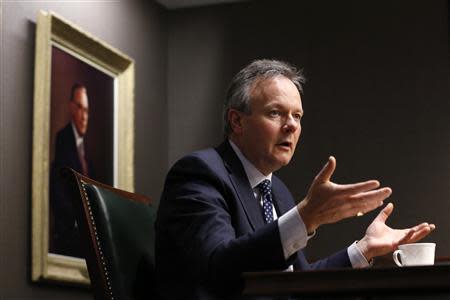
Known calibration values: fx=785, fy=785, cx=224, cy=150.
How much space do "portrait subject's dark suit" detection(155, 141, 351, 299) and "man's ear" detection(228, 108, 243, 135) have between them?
8 centimetres

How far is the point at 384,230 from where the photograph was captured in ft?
7.77

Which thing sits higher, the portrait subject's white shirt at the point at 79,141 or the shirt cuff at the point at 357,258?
the portrait subject's white shirt at the point at 79,141

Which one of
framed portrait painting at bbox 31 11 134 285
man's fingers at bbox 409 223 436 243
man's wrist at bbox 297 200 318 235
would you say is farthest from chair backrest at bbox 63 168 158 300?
framed portrait painting at bbox 31 11 134 285

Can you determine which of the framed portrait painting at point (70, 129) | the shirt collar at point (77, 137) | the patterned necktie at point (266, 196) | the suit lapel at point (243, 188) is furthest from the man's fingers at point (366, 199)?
the shirt collar at point (77, 137)

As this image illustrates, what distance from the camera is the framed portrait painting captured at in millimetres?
3432

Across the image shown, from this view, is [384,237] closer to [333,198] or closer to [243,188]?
[243,188]

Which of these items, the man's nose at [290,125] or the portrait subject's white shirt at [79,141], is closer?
the man's nose at [290,125]

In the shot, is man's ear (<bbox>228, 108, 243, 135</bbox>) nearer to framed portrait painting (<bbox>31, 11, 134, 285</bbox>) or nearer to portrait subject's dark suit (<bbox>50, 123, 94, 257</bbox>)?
framed portrait painting (<bbox>31, 11, 134, 285</bbox>)

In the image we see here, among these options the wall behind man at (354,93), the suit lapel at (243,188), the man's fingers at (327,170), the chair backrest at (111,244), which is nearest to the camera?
the man's fingers at (327,170)

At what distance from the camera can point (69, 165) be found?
371 centimetres

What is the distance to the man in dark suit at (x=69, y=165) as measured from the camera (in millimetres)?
3518

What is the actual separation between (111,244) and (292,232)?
1.71 ft

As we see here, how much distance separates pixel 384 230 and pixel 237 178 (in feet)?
1.56

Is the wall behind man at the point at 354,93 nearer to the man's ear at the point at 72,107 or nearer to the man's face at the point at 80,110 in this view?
the man's face at the point at 80,110
